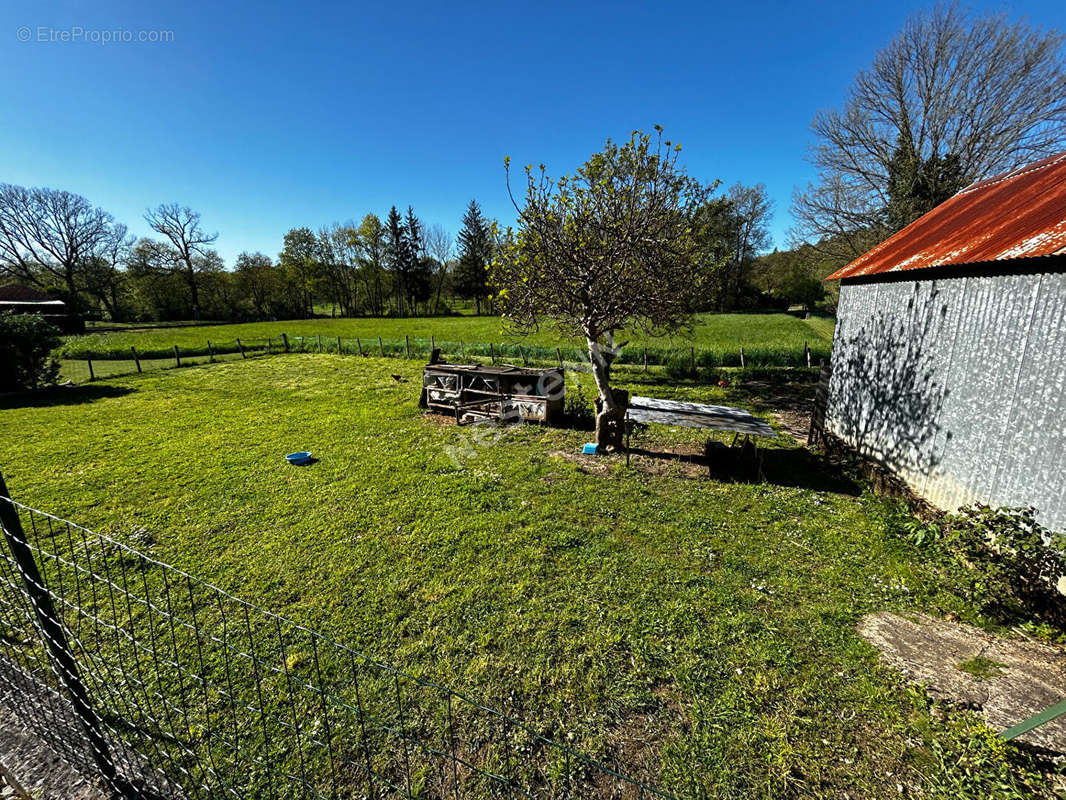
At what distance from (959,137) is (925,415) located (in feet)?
64.1

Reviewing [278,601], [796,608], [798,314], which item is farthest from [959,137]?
[798,314]

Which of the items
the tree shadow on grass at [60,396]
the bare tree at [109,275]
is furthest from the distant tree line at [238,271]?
the tree shadow on grass at [60,396]

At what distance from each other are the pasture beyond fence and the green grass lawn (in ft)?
29.9

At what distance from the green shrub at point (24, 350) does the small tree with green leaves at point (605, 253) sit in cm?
1958

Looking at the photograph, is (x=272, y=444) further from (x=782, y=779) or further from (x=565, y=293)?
(x=782, y=779)

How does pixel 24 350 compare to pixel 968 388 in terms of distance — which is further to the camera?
pixel 24 350

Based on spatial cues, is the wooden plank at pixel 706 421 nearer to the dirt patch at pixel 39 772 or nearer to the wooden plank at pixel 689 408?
the wooden plank at pixel 689 408

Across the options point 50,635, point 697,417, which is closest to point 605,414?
point 697,417

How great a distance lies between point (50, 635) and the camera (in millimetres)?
2691

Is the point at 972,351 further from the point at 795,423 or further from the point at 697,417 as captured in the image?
the point at 795,423

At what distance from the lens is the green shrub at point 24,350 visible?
16.0 metres

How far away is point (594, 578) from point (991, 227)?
8730mm

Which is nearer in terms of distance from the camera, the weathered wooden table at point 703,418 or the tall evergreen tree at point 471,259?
the weathered wooden table at point 703,418

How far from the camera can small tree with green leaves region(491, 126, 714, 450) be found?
8.91m
